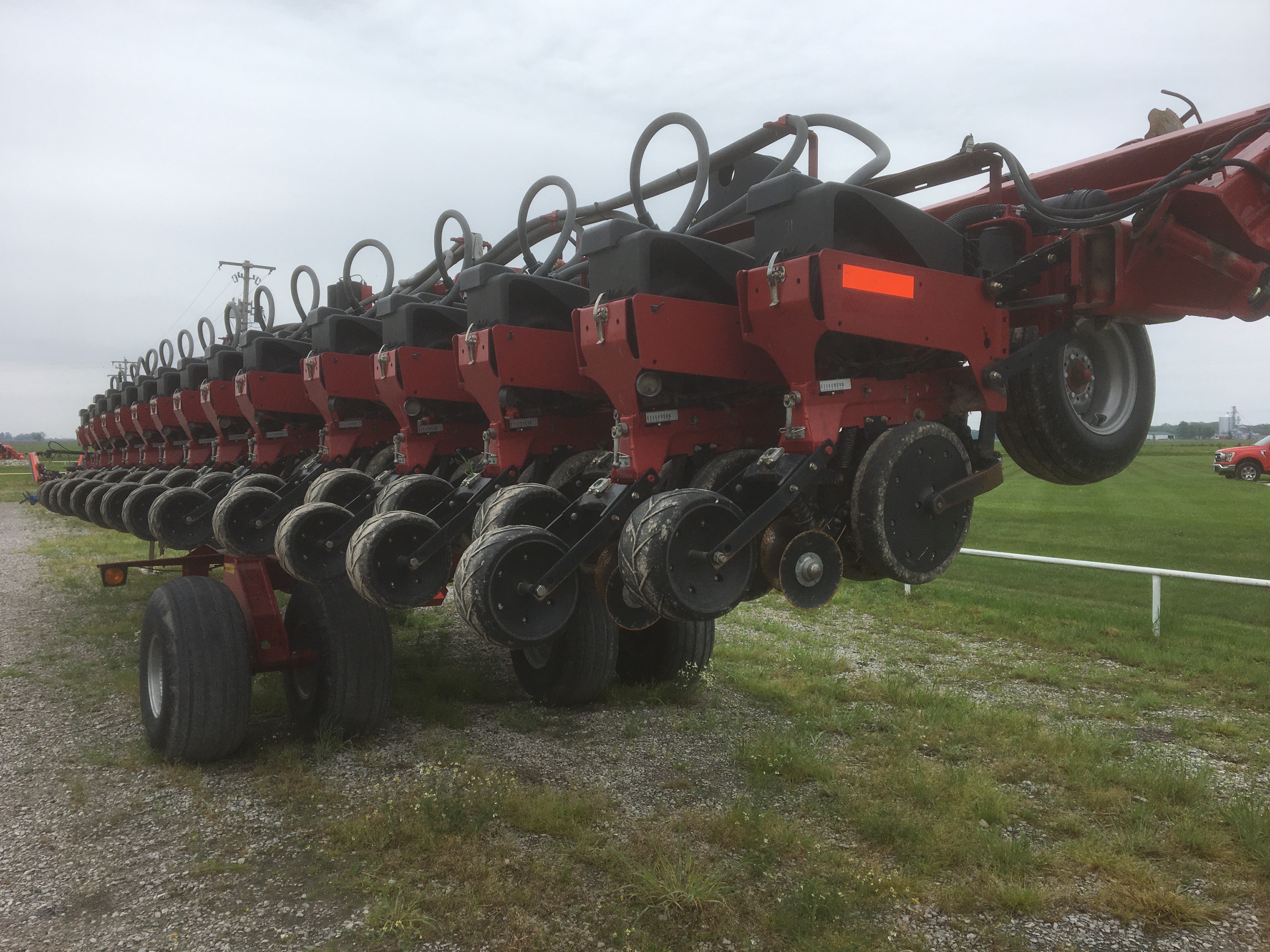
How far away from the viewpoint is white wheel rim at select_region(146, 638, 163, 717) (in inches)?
235

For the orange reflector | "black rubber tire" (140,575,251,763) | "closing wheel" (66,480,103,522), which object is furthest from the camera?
"closing wheel" (66,480,103,522)

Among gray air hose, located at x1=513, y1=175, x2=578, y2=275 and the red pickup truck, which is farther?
the red pickup truck

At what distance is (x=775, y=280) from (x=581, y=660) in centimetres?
377

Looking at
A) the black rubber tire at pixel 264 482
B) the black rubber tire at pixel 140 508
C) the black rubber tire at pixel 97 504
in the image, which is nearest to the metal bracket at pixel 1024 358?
the black rubber tire at pixel 264 482

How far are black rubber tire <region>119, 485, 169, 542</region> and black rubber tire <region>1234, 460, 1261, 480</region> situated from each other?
27.7 meters

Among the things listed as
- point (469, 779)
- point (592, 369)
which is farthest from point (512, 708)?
point (592, 369)

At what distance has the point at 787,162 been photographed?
4582mm

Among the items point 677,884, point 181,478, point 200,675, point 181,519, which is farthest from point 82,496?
point 677,884

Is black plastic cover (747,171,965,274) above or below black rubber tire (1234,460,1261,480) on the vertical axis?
above

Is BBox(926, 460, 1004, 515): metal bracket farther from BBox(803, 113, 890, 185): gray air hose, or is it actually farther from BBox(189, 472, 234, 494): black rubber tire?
BBox(189, 472, 234, 494): black rubber tire

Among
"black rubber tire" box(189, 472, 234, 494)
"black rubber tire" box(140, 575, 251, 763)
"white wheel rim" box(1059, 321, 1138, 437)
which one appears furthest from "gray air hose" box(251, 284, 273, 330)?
"white wheel rim" box(1059, 321, 1138, 437)

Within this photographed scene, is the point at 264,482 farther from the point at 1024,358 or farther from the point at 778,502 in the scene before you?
the point at 1024,358

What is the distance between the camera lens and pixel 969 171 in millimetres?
4922

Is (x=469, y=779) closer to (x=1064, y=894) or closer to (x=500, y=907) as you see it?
(x=500, y=907)
